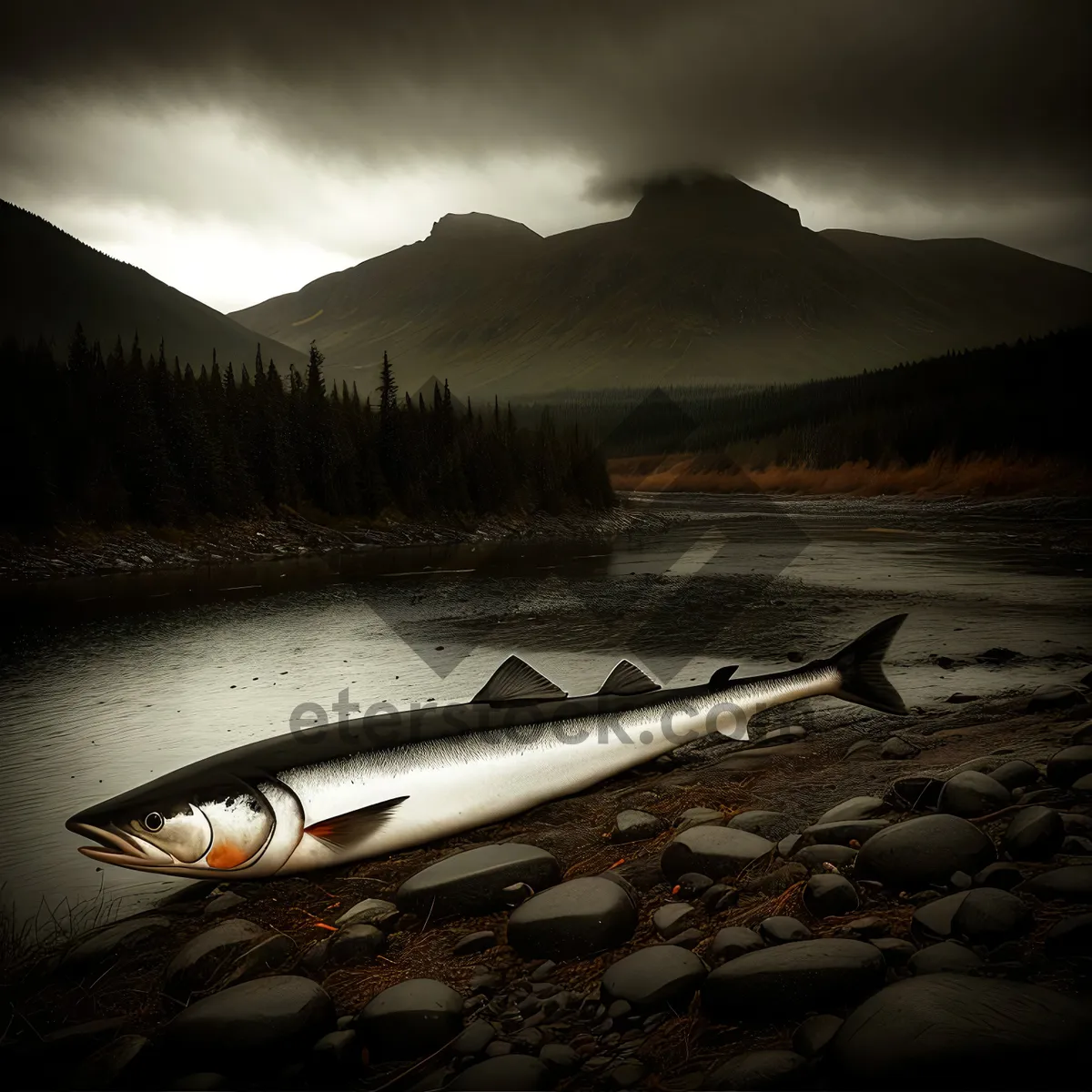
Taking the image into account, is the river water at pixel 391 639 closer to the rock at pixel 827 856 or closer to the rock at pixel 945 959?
the rock at pixel 827 856

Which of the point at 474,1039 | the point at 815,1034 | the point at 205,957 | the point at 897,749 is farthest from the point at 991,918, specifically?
the point at 897,749

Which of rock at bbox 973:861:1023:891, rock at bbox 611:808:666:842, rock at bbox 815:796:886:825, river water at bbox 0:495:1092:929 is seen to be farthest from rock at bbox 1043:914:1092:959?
river water at bbox 0:495:1092:929

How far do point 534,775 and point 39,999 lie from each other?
3.00 metres

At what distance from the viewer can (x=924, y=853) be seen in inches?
148

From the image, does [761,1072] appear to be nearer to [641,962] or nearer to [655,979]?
[655,979]

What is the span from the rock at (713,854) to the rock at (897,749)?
2.67m

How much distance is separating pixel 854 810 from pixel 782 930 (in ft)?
5.28

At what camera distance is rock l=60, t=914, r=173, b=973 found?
4.00 m

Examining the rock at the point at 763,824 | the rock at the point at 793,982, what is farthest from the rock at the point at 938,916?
the rock at the point at 763,824

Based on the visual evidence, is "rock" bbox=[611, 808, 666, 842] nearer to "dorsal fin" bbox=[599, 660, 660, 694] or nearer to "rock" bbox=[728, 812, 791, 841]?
"rock" bbox=[728, 812, 791, 841]

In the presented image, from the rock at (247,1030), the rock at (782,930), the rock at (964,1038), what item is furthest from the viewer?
the rock at (782,930)

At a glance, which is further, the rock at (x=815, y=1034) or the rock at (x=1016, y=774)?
the rock at (x=1016, y=774)

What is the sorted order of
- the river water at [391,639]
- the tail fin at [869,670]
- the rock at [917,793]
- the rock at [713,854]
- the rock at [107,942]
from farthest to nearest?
1. the river water at [391,639]
2. the tail fin at [869,670]
3. the rock at [917,793]
4. the rock at [713,854]
5. the rock at [107,942]

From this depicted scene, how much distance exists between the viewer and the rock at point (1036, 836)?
12.4 feet
